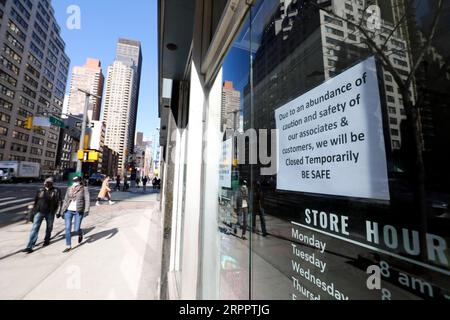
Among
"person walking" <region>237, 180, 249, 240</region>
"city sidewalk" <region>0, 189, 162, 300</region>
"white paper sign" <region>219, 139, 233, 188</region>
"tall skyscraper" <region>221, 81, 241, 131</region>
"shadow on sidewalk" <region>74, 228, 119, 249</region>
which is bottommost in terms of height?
"city sidewalk" <region>0, 189, 162, 300</region>

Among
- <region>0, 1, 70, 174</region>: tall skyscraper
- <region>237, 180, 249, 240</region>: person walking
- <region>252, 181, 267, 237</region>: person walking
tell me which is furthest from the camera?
<region>0, 1, 70, 174</region>: tall skyscraper

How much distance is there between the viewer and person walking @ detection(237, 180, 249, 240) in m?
1.63

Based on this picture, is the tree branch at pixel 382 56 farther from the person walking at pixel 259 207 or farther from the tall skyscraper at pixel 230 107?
the tall skyscraper at pixel 230 107

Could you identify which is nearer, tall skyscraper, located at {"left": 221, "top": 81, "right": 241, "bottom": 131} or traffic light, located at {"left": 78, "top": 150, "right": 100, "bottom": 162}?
tall skyscraper, located at {"left": 221, "top": 81, "right": 241, "bottom": 131}

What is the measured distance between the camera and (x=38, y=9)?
63500 millimetres

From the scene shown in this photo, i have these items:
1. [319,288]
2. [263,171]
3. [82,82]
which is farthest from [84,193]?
[82,82]

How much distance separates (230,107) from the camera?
2.07 meters

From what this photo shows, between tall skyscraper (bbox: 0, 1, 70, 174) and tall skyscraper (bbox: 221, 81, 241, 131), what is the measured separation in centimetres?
5812

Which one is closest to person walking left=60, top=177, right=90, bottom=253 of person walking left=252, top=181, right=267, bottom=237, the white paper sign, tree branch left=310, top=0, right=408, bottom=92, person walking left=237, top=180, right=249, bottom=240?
the white paper sign

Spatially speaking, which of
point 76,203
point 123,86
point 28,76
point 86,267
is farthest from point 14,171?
point 28,76

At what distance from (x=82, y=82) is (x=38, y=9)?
3296 centimetres

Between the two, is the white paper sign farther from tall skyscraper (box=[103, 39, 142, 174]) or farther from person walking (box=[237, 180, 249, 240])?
tall skyscraper (box=[103, 39, 142, 174])
